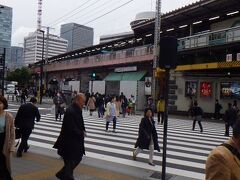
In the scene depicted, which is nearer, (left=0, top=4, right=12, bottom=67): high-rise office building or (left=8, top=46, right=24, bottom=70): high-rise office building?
(left=0, top=4, right=12, bottom=67): high-rise office building

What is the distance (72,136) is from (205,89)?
91.9 ft

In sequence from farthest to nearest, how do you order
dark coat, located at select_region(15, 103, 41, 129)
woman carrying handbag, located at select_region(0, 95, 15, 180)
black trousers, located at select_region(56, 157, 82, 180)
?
dark coat, located at select_region(15, 103, 41, 129), black trousers, located at select_region(56, 157, 82, 180), woman carrying handbag, located at select_region(0, 95, 15, 180)

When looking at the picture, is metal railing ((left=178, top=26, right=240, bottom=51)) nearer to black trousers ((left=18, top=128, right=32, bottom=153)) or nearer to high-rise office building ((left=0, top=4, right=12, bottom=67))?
black trousers ((left=18, top=128, right=32, bottom=153))

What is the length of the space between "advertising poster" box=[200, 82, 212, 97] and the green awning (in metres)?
8.34

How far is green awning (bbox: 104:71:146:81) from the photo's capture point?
139 ft

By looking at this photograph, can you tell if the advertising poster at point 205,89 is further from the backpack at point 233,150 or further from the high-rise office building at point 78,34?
the high-rise office building at point 78,34

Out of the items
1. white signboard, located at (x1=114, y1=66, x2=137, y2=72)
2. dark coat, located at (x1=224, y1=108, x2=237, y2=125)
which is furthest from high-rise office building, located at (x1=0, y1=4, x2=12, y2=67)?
dark coat, located at (x1=224, y1=108, x2=237, y2=125)

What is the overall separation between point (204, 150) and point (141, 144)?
13.2 ft

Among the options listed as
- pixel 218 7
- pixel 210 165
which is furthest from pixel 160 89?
pixel 210 165

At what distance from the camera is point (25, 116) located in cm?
1064

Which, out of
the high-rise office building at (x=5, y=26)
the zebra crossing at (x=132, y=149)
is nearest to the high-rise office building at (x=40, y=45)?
the high-rise office building at (x=5, y=26)

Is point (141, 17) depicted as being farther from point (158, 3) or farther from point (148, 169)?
point (148, 169)

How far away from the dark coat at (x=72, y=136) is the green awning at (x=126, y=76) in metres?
34.1

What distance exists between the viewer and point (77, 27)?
62.8 m
